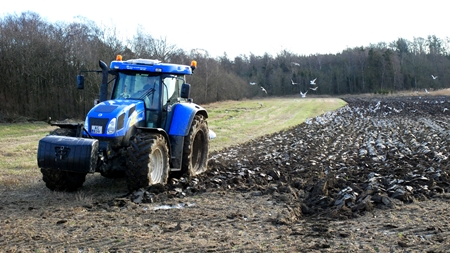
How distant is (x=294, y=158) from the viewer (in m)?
11.6

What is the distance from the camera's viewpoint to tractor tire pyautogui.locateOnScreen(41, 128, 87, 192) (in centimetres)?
752

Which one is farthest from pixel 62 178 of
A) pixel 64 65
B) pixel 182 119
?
pixel 64 65

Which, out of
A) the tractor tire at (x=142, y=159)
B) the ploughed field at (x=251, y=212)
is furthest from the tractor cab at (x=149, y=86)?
the ploughed field at (x=251, y=212)

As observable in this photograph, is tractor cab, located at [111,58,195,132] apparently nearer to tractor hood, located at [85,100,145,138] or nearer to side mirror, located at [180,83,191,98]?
side mirror, located at [180,83,191,98]

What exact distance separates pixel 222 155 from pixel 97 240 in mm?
7630

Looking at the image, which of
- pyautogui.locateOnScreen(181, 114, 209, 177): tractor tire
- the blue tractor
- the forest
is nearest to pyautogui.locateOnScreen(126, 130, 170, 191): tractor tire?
the blue tractor

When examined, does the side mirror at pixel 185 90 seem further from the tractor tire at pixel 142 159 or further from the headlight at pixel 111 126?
the headlight at pixel 111 126

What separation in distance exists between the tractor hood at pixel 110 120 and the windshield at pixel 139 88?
0.67 metres

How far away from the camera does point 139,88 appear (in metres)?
8.73

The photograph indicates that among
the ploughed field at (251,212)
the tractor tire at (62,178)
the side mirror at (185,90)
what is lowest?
the ploughed field at (251,212)

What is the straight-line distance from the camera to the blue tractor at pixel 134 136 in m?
6.97

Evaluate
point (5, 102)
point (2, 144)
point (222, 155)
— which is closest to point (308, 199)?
point (222, 155)

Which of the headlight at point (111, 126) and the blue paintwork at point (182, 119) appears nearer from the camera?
the headlight at point (111, 126)

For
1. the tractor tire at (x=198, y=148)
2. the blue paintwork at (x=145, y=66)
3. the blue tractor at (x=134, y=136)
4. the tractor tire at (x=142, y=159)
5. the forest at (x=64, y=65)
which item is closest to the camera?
the blue tractor at (x=134, y=136)
